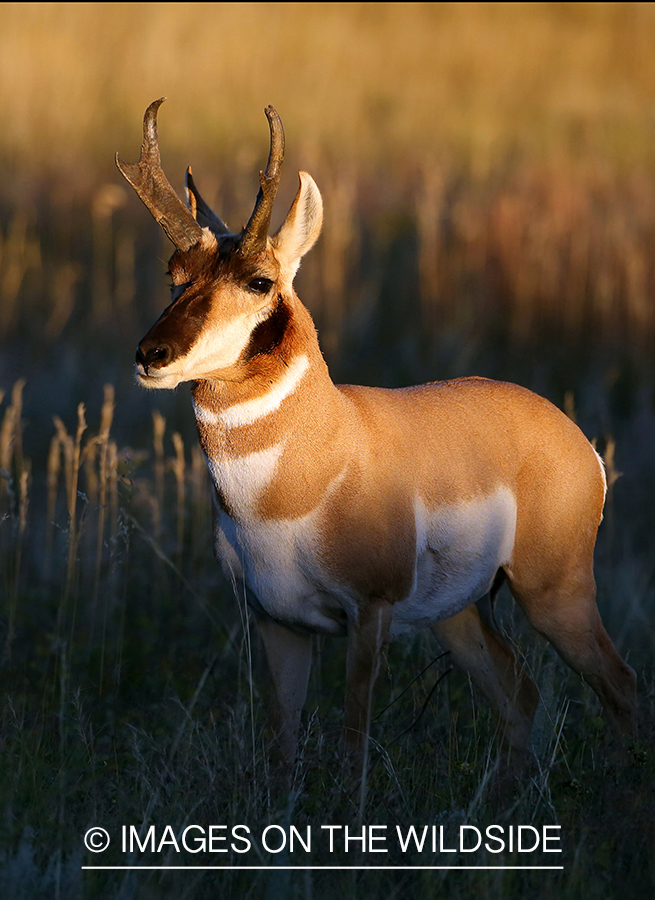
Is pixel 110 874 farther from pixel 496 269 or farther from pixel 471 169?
pixel 471 169

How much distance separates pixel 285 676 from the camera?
15.4 feet

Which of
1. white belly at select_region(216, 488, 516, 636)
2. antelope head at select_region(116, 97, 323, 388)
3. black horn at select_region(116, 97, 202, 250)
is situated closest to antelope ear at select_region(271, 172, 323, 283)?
antelope head at select_region(116, 97, 323, 388)

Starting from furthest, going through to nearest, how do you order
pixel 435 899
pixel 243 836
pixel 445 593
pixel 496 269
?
pixel 496 269 < pixel 445 593 < pixel 243 836 < pixel 435 899

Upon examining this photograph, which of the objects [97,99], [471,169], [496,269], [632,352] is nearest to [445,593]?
[632,352]

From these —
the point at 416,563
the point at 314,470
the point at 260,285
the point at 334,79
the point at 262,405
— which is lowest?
the point at 416,563

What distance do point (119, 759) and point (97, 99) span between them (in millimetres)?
12869

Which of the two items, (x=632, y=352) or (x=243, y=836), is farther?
(x=632, y=352)

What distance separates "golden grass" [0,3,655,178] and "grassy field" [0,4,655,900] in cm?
6

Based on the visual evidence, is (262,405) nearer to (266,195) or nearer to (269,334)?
(269,334)

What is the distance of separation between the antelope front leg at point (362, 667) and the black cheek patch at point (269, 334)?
3.44 ft

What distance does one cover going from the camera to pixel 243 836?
401 cm

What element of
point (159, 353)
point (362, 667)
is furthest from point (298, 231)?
point (362, 667)

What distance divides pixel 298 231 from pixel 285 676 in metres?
1.82

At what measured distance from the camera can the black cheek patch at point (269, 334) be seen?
4246 millimetres
